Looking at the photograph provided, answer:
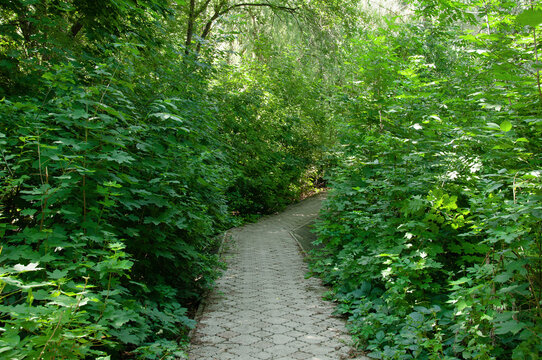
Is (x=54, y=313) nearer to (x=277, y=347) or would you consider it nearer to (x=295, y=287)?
(x=277, y=347)

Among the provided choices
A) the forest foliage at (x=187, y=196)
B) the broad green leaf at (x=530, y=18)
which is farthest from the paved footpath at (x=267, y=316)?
the broad green leaf at (x=530, y=18)

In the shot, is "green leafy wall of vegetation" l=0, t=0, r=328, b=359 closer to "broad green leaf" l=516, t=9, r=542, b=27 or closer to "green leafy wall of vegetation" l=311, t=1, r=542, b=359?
"green leafy wall of vegetation" l=311, t=1, r=542, b=359

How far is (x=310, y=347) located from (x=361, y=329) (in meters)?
0.62

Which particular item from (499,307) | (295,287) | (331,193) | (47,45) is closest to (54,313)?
(499,307)

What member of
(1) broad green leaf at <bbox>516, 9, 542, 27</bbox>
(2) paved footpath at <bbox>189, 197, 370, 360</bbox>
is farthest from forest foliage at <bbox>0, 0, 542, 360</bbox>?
(2) paved footpath at <bbox>189, 197, 370, 360</bbox>

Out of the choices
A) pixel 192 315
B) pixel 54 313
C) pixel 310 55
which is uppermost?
pixel 310 55

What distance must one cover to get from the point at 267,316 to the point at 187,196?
1.93 metres

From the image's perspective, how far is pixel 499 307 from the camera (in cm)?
271

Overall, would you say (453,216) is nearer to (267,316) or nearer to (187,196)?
(267,316)

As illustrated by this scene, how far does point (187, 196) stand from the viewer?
503 centimetres

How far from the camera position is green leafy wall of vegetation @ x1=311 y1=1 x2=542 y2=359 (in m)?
2.66

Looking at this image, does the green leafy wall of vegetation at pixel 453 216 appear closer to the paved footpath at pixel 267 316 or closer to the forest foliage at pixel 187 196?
the forest foliage at pixel 187 196

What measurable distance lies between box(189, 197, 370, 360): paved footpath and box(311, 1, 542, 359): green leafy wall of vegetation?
358mm

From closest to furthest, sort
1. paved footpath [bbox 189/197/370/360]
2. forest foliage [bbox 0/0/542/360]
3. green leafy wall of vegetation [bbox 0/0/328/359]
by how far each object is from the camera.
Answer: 1. green leafy wall of vegetation [bbox 0/0/328/359]
2. forest foliage [bbox 0/0/542/360]
3. paved footpath [bbox 189/197/370/360]
